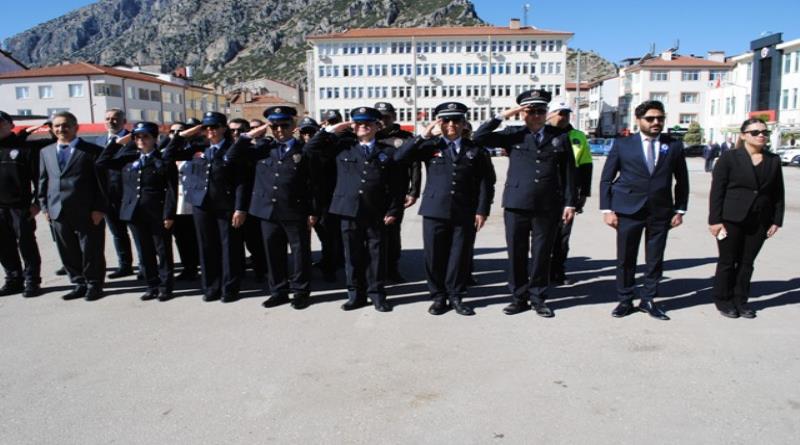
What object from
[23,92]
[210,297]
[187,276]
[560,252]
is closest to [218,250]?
[210,297]

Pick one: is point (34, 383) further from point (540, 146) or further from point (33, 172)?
point (540, 146)

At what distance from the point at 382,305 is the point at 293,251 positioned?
1017 mm

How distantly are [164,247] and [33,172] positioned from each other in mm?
1621

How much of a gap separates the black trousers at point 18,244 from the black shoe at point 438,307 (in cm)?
425

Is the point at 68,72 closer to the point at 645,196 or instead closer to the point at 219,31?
the point at 645,196

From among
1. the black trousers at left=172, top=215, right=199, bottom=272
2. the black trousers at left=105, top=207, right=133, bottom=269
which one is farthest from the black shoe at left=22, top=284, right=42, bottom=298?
the black trousers at left=172, top=215, right=199, bottom=272

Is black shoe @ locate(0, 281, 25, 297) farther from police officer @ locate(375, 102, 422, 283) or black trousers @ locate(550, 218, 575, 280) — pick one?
black trousers @ locate(550, 218, 575, 280)

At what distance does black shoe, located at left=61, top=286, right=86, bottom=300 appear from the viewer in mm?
6048

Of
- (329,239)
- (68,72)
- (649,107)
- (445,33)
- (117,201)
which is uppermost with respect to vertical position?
(445,33)

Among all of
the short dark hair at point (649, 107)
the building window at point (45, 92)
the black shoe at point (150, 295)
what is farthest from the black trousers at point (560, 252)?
the building window at point (45, 92)

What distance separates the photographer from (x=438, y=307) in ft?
17.7

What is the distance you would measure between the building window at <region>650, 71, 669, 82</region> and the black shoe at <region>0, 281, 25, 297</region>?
77347 mm

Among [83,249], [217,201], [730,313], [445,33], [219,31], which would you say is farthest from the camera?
[219,31]

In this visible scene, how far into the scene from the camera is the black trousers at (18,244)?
6.12 meters
